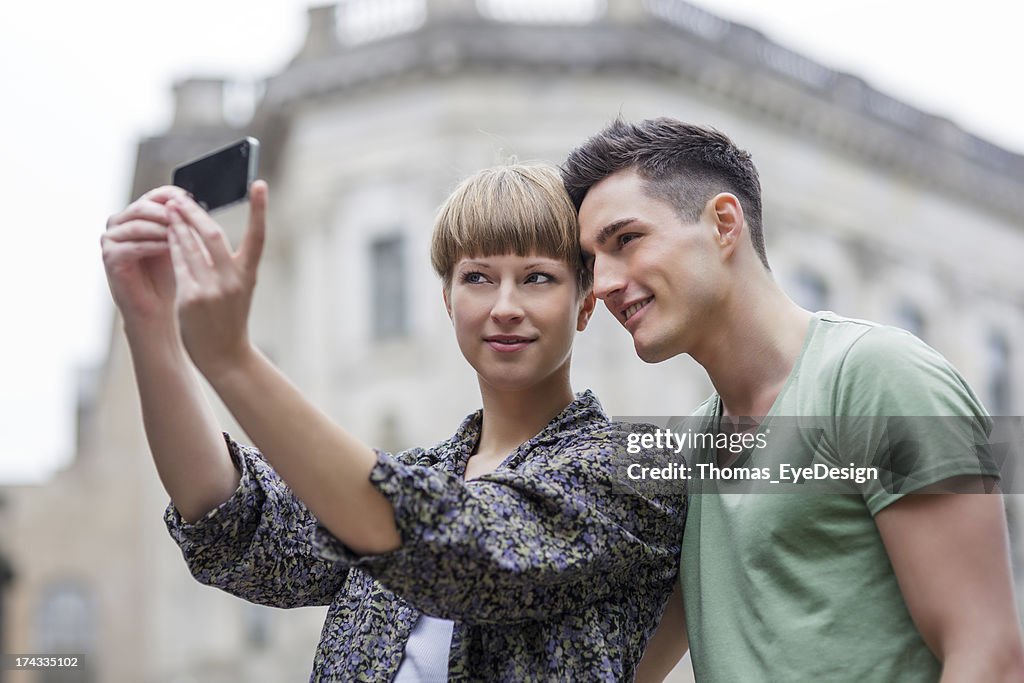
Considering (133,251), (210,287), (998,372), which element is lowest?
(210,287)

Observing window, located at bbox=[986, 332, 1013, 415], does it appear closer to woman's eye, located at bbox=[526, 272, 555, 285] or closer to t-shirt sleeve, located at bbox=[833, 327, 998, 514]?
woman's eye, located at bbox=[526, 272, 555, 285]

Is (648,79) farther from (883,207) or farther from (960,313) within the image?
(960,313)

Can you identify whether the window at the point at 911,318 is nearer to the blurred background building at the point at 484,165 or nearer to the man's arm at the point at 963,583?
the blurred background building at the point at 484,165

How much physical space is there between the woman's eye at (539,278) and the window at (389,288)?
1746cm

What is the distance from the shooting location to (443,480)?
2148 millimetres

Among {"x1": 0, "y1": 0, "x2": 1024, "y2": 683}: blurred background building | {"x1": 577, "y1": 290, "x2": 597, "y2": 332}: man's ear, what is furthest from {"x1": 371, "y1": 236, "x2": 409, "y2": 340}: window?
{"x1": 577, "y1": 290, "x2": 597, "y2": 332}: man's ear

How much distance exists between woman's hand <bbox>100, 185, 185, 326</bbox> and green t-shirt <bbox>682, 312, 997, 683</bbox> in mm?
1011

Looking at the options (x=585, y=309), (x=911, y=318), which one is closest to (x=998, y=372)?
(x=911, y=318)

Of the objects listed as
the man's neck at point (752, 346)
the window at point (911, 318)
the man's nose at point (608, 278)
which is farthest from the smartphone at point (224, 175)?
the window at point (911, 318)

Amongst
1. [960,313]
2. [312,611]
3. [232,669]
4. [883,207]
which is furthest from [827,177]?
[232,669]

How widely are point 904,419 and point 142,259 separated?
120 cm

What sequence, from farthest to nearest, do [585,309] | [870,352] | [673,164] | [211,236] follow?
1. [585,309]
2. [673,164]
3. [870,352]
4. [211,236]

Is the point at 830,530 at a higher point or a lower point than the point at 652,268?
lower

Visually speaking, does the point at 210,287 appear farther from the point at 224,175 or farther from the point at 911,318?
the point at 911,318
